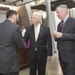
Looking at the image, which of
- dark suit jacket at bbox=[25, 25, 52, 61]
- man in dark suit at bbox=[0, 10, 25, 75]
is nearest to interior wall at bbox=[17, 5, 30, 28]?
dark suit jacket at bbox=[25, 25, 52, 61]

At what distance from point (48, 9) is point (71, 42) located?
346 cm

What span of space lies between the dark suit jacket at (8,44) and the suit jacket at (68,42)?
0.72 meters

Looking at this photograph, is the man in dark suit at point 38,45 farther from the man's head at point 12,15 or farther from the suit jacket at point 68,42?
the man's head at point 12,15

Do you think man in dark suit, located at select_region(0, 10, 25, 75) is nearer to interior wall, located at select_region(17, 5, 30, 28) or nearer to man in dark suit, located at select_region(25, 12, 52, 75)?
man in dark suit, located at select_region(25, 12, 52, 75)

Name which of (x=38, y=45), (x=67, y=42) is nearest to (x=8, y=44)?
(x=38, y=45)

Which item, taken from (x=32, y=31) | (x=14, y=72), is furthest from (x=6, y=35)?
(x=32, y=31)

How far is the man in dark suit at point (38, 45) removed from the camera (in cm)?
349

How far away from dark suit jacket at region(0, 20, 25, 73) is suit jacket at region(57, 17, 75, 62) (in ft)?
2.36

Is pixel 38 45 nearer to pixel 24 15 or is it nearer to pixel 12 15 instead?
pixel 12 15

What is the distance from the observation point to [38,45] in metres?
3.50

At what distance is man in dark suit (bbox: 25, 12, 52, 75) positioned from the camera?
3.49m

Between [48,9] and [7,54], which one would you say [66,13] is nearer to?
[7,54]

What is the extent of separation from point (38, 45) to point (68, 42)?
0.72 m

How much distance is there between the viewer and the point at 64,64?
10.2ft
